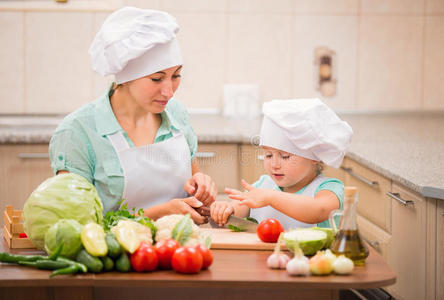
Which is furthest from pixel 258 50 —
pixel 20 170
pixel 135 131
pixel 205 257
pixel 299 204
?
pixel 205 257

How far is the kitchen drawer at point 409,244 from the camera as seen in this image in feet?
6.32

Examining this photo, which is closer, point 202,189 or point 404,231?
point 202,189

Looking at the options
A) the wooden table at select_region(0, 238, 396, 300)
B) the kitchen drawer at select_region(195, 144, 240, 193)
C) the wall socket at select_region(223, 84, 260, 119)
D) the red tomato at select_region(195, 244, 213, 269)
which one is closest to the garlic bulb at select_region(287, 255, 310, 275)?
the wooden table at select_region(0, 238, 396, 300)

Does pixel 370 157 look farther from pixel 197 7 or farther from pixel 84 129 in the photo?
pixel 197 7

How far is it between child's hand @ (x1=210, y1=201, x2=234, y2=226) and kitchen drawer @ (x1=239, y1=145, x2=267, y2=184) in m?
1.04

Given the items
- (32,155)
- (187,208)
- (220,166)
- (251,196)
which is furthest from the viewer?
(220,166)

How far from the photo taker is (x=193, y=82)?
3459mm

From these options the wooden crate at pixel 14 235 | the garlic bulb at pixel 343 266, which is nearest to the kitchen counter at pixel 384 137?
the garlic bulb at pixel 343 266

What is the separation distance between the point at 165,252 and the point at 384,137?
1858 millimetres

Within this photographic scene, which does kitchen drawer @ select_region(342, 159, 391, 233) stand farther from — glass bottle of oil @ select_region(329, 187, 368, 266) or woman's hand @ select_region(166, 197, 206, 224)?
glass bottle of oil @ select_region(329, 187, 368, 266)

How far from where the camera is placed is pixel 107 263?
1225mm

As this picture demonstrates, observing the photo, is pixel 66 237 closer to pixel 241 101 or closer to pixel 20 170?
pixel 20 170

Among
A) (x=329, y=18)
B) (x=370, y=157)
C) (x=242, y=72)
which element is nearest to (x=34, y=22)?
(x=242, y=72)

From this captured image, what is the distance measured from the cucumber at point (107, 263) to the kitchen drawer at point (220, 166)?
1.62 metres
